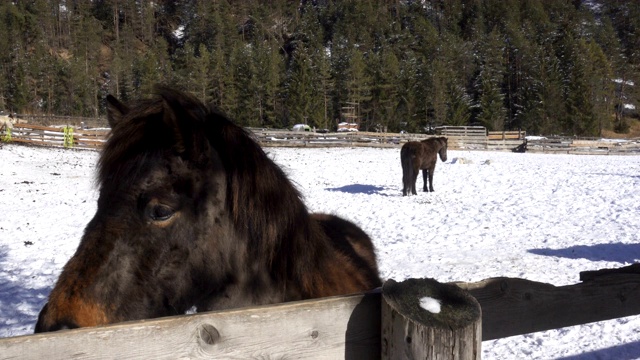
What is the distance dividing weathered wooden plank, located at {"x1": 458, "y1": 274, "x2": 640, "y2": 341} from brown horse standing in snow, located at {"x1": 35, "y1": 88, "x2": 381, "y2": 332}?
73cm

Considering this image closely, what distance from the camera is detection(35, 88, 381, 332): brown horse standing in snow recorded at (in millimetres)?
1651

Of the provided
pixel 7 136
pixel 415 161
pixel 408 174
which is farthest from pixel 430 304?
pixel 7 136

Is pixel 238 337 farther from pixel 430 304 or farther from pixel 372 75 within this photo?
pixel 372 75

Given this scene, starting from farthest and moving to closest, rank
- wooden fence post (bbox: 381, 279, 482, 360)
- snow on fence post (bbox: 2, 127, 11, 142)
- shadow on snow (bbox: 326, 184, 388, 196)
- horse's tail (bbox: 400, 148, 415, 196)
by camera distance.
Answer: snow on fence post (bbox: 2, 127, 11, 142) < shadow on snow (bbox: 326, 184, 388, 196) < horse's tail (bbox: 400, 148, 415, 196) < wooden fence post (bbox: 381, 279, 482, 360)

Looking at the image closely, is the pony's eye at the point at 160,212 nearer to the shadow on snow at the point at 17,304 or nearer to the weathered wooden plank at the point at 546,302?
the weathered wooden plank at the point at 546,302

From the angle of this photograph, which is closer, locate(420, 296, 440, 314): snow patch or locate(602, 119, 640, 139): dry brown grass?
locate(420, 296, 440, 314): snow patch

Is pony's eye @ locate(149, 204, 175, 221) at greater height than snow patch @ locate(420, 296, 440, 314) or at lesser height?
greater

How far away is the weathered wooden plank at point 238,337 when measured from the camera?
1.24 metres

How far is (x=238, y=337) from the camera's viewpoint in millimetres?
1396

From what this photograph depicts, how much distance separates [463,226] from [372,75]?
4667 cm

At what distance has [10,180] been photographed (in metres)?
16.8

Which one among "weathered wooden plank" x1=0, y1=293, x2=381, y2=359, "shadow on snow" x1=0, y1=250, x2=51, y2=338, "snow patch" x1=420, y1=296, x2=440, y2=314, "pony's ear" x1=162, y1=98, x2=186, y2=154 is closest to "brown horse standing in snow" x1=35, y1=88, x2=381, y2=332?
"pony's ear" x1=162, y1=98, x2=186, y2=154

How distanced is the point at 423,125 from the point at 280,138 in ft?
75.1

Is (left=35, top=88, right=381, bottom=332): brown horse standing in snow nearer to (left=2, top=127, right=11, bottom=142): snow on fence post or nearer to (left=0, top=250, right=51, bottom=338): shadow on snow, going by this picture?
(left=0, top=250, right=51, bottom=338): shadow on snow
